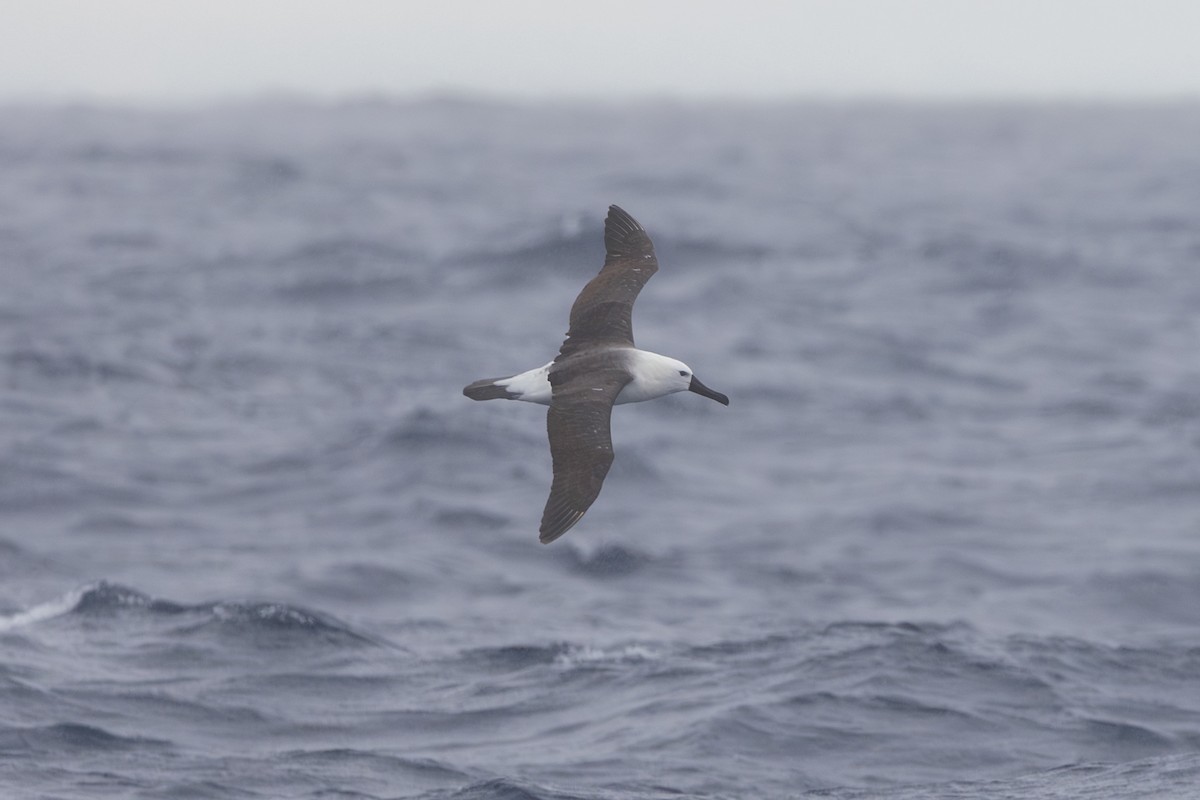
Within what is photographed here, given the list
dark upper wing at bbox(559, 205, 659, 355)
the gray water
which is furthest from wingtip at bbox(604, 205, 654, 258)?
the gray water

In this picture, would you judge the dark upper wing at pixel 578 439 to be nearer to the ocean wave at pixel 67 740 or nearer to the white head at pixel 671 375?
the white head at pixel 671 375

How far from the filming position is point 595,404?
12.2m

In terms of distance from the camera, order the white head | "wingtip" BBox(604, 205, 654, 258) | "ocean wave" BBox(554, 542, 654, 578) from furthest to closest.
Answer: "ocean wave" BBox(554, 542, 654, 578)
"wingtip" BBox(604, 205, 654, 258)
the white head

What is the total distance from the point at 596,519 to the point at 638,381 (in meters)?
10.8

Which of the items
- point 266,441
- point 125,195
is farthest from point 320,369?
point 125,195

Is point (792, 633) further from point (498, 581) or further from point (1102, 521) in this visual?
point (1102, 521)

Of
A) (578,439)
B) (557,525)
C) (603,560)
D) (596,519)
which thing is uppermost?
(578,439)

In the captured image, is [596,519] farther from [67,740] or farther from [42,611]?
[67,740]

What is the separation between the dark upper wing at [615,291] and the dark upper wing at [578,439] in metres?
0.79

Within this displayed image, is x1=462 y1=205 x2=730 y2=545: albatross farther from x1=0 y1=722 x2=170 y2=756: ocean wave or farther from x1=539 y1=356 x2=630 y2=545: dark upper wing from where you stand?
x1=0 y1=722 x2=170 y2=756: ocean wave

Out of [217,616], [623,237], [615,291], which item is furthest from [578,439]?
[217,616]

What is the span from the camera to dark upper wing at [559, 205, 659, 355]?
13.6m

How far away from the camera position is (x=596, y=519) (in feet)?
77.3

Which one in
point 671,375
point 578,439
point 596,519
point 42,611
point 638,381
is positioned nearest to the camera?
point 578,439
